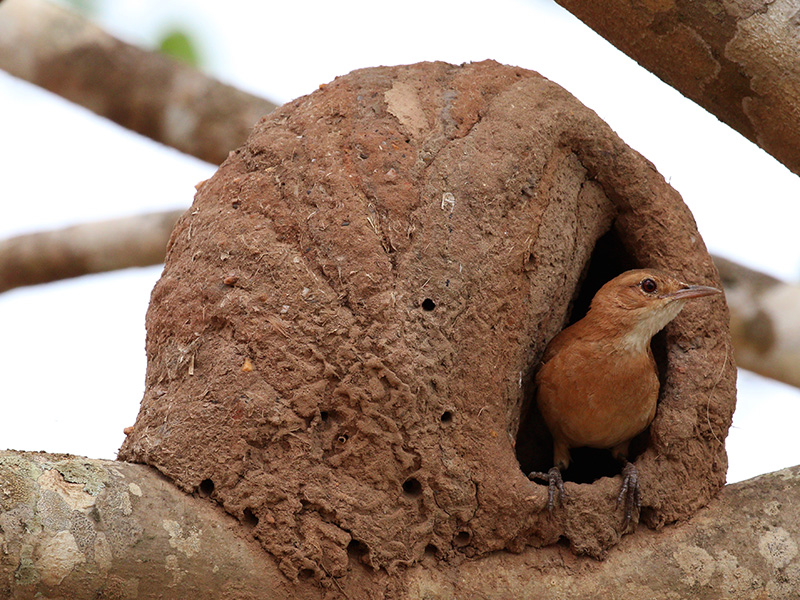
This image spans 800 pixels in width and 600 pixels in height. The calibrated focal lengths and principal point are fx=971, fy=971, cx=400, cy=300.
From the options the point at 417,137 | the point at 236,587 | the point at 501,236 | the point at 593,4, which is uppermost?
the point at 593,4

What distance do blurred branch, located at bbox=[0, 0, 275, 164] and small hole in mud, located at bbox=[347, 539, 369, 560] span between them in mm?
4336

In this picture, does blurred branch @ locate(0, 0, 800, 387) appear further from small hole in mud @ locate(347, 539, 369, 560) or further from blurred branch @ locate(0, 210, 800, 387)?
small hole in mud @ locate(347, 539, 369, 560)

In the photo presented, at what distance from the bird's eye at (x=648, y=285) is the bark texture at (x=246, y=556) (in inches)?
38.9

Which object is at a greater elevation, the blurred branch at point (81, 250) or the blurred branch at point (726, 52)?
the blurred branch at point (726, 52)

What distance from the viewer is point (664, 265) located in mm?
4875

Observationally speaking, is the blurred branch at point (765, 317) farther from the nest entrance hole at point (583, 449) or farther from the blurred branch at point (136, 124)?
the nest entrance hole at point (583, 449)

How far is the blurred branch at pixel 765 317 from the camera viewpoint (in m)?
7.52

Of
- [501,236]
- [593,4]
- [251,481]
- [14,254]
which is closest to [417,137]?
[501,236]

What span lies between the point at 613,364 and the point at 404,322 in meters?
1.25

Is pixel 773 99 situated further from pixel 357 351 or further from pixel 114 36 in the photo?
pixel 114 36

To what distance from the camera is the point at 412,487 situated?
3.97 metres

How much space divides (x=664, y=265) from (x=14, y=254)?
203 inches

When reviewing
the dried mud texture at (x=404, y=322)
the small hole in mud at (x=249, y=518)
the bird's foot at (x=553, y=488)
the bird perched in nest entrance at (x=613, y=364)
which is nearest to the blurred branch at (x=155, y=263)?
the dried mud texture at (x=404, y=322)

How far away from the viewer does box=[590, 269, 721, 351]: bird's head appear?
4598 mm
